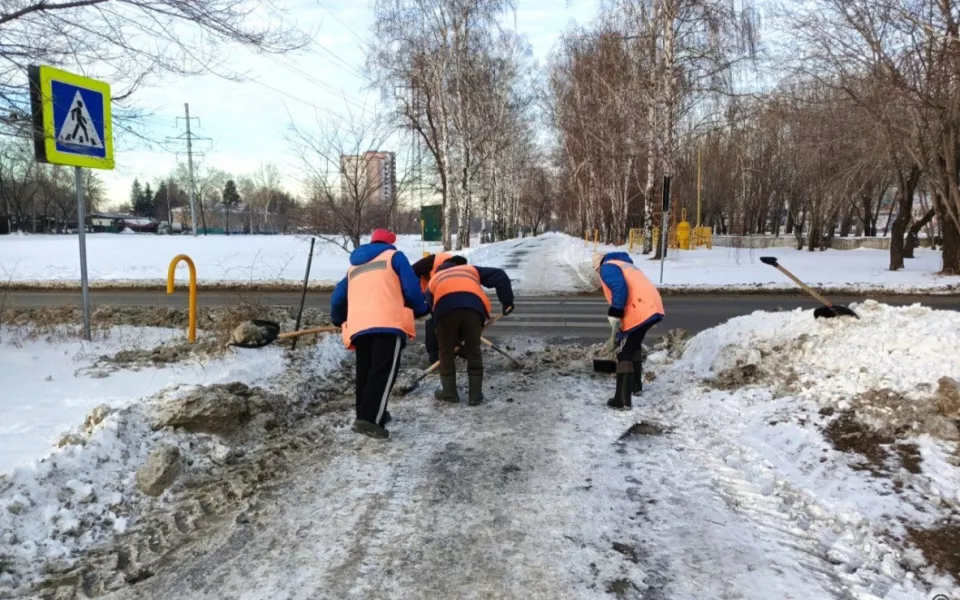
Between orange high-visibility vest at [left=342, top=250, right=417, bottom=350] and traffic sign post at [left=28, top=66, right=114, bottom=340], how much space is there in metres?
3.29

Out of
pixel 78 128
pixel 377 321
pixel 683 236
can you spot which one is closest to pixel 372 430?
pixel 377 321

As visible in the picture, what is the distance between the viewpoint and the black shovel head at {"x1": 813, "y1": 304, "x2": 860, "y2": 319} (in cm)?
525

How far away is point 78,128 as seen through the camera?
598 cm

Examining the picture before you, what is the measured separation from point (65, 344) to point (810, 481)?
688 centimetres

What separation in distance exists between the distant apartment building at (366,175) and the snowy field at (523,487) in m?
7.51

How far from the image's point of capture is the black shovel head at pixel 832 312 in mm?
5249

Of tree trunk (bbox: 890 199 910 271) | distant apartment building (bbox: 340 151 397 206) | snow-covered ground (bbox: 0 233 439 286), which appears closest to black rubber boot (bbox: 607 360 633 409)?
distant apartment building (bbox: 340 151 397 206)

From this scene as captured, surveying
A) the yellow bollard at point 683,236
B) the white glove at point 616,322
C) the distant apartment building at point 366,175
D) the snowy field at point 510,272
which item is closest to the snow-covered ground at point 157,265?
the snowy field at point 510,272

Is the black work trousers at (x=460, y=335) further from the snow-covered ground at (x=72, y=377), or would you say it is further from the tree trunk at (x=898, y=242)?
the tree trunk at (x=898, y=242)

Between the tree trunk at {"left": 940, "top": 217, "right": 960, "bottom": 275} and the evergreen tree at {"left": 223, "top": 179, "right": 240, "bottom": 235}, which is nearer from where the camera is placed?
the tree trunk at {"left": 940, "top": 217, "right": 960, "bottom": 275}

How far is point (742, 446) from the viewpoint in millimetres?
4188

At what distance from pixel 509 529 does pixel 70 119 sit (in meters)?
6.05

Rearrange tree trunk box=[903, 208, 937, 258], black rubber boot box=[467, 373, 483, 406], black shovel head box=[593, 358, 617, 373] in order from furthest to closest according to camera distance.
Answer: tree trunk box=[903, 208, 937, 258] → black shovel head box=[593, 358, 617, 373] → black rubber boot box=[467, 373, 483, 406]

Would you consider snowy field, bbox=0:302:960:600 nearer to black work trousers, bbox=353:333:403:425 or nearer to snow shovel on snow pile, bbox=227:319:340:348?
black work trousers, bbox=353:333:403:425
